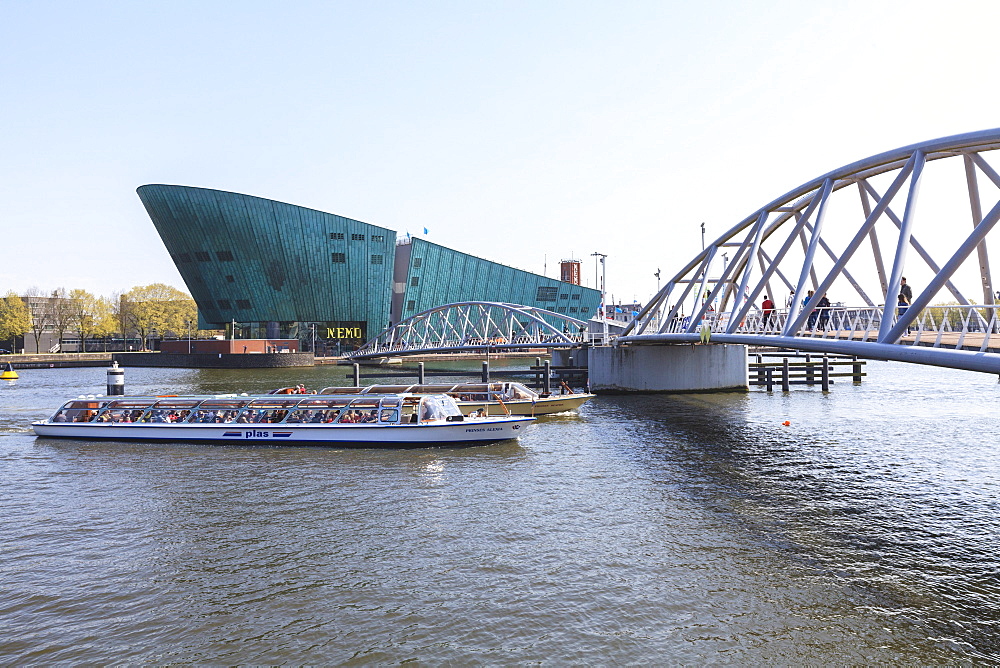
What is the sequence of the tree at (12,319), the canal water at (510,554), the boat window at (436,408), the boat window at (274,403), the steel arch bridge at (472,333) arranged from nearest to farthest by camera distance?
1. the canal water at (510,554)
2. the boat window at (436,408)
3. the boat window at (274,403)
4. the steel arch bridge at (472,333)
5. the tree at (12,319)

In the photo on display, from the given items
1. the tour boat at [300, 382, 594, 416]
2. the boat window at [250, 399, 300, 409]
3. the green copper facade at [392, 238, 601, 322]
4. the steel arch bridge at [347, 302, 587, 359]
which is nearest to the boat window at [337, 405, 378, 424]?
the boat window at [250, 399, 300, 409]

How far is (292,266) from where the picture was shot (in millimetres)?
110938

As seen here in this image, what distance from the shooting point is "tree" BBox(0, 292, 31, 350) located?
12306 centimetres

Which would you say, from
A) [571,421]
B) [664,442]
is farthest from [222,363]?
[664,442]

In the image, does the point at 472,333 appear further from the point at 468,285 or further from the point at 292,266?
the point at 292,266

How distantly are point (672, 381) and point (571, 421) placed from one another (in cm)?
1727

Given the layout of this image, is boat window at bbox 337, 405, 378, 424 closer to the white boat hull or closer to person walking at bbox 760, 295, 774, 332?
the white boat hull

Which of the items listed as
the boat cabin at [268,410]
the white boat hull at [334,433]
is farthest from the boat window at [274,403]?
the white boat hull at [334,433]

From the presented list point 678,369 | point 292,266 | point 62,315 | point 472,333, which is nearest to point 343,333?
point 292,266

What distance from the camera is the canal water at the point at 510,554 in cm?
1270

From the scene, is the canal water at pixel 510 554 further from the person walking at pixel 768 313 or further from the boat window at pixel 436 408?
the person walking at pixel 768 313

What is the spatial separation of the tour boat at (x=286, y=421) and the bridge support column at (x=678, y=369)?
24692 millimetres

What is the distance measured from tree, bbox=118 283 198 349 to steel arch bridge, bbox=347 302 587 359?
140 ft

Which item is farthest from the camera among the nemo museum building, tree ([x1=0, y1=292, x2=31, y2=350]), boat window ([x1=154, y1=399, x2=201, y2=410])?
tree ([x1=0, y1=292, x2=31, y2=350])
